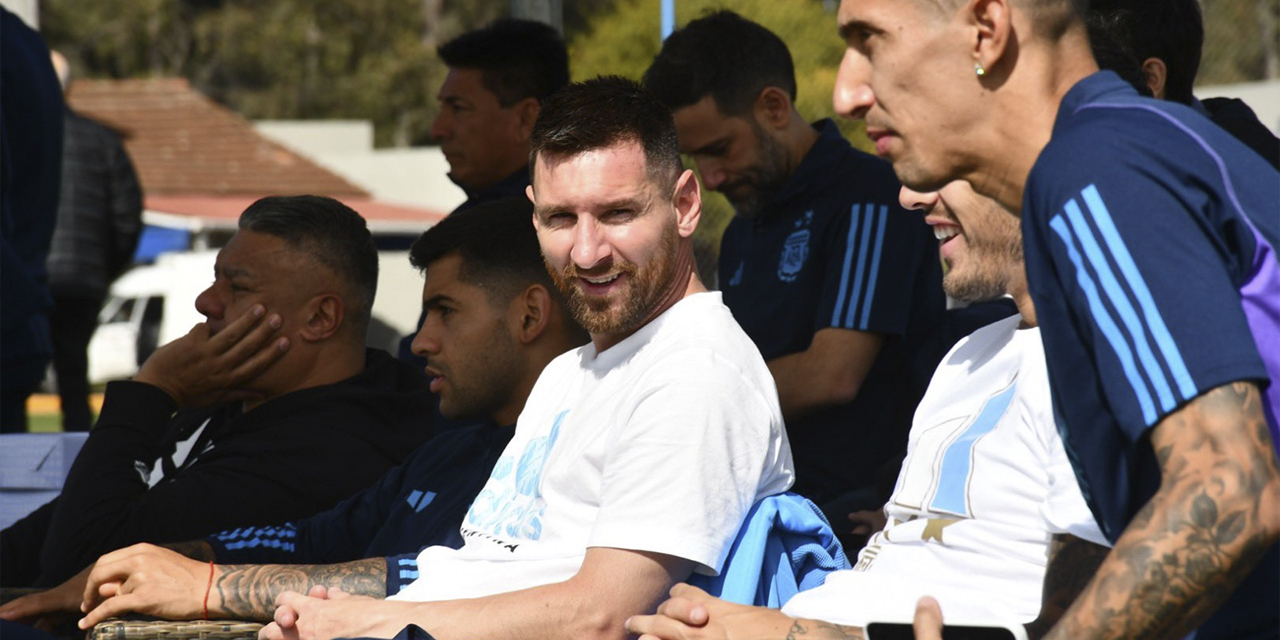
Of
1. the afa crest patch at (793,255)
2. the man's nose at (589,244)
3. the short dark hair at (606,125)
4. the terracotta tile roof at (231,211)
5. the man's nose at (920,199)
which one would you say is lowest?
the terracotta tile roof at (231,211)

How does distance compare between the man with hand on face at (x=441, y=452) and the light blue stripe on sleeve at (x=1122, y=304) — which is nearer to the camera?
the light blue stripe on sleeve at (x=1122, y=304)

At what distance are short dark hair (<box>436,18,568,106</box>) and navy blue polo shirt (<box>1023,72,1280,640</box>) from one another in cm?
361

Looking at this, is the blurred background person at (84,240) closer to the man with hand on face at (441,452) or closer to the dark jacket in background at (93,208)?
the dark jacket in background at (93,208)

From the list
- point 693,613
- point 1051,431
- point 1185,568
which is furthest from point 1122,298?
point 693,613

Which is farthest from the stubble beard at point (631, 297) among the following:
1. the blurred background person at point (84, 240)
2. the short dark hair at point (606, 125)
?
the blurred background person at point (84, 240)

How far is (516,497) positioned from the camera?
2.86m

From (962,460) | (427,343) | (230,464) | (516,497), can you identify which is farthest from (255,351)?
(962,460)

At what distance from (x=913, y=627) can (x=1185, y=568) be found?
1.33 feet

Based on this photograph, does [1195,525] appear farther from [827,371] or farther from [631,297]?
[827,371]

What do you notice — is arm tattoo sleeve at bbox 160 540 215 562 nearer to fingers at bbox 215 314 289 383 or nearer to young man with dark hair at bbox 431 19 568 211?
fingers at bbox 215 314 289 383

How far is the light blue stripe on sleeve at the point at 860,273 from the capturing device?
3.91 meters

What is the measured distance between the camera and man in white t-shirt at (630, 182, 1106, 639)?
2146 mm

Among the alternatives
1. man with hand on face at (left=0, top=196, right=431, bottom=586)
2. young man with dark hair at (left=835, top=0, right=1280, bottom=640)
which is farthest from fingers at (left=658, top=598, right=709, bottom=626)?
man with hand on face at (left=0, top=196, right=431, bottom=586)

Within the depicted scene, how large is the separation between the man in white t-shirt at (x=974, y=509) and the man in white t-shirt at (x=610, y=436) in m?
0.16
